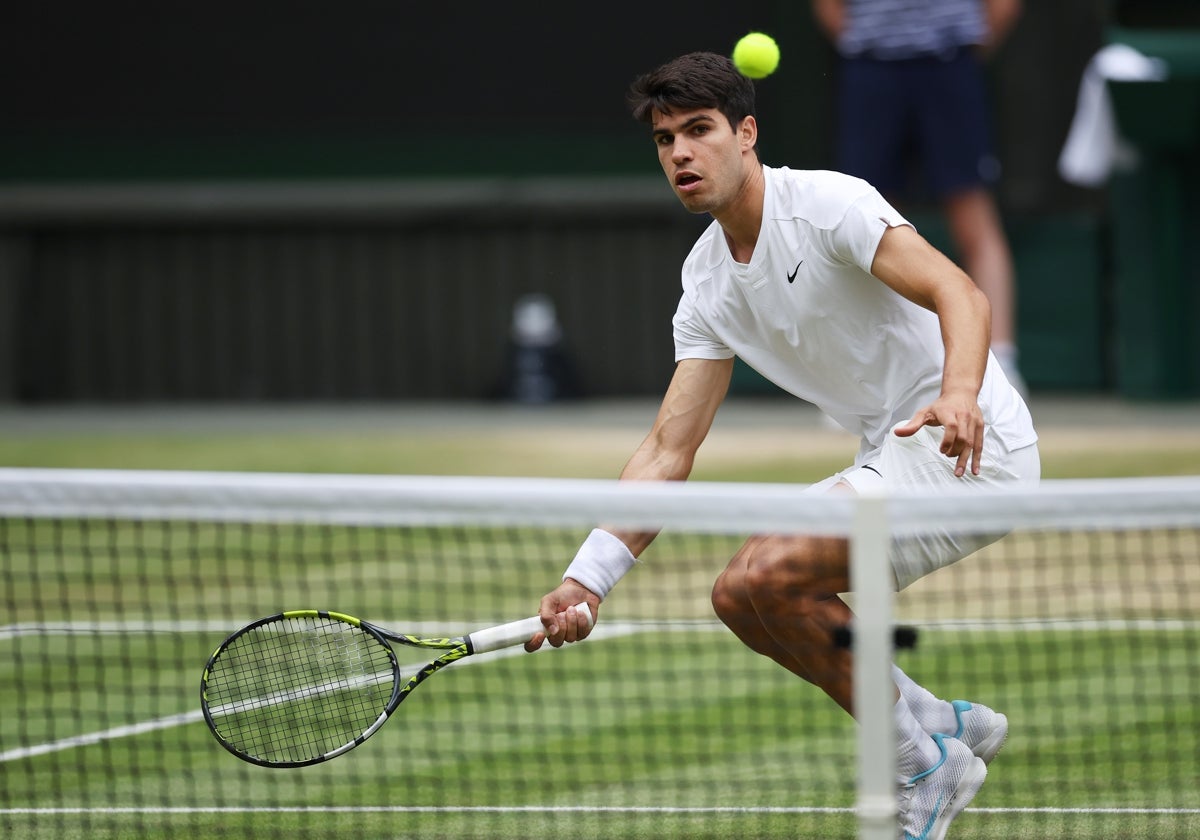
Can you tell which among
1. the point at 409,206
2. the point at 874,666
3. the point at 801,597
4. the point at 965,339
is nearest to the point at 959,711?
the point at 801,597

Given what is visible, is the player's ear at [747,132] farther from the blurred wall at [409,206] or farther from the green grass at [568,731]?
the blurred wall at [409,206]

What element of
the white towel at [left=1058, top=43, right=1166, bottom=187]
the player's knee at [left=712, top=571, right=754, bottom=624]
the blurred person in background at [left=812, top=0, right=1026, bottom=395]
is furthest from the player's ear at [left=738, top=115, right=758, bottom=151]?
the white towel at [left=1058, top=43, right=1166, bottom=187]

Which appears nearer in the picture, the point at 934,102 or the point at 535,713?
the point at 535,713

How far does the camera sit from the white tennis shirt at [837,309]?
3.19m

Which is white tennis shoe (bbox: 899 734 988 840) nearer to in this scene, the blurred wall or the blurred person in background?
the blurred person in background

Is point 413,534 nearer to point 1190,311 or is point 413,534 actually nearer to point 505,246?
point 505,246

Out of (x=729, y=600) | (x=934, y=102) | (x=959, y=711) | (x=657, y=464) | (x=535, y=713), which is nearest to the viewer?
(x=729, y=600)

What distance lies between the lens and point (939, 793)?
3.16 metres

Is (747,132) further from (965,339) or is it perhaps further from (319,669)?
(319,669)

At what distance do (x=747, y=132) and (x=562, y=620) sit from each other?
913 mm

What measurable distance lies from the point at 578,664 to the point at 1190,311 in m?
4.24

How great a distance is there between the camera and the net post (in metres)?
2.48

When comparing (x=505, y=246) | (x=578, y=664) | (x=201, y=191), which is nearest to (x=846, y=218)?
(x=578, y=664)

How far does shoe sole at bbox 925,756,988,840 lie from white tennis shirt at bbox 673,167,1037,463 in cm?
57
